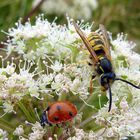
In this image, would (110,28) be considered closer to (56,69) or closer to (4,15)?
(4,15)

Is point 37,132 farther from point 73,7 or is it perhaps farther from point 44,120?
point 73,7

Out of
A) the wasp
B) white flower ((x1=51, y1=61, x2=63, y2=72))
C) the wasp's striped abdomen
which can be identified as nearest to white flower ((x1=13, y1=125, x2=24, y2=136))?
white flower ((x1=51, y1=61, x2=63, y2=72))

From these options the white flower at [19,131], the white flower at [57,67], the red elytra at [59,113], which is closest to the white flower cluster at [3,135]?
the white flower at [19,131]

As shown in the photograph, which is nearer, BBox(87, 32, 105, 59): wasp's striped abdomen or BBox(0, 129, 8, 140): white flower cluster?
BBox(0, 129, 8, 140): white flower cluster

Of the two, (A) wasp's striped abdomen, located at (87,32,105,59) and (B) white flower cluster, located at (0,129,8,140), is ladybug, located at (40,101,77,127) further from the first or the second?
(A) wasp's striped abdomen, located at (87,32,105,59)

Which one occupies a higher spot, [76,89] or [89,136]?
[76,89]

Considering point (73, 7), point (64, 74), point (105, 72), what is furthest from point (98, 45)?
point (73, 7)

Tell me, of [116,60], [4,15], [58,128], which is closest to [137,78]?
[116,60]
